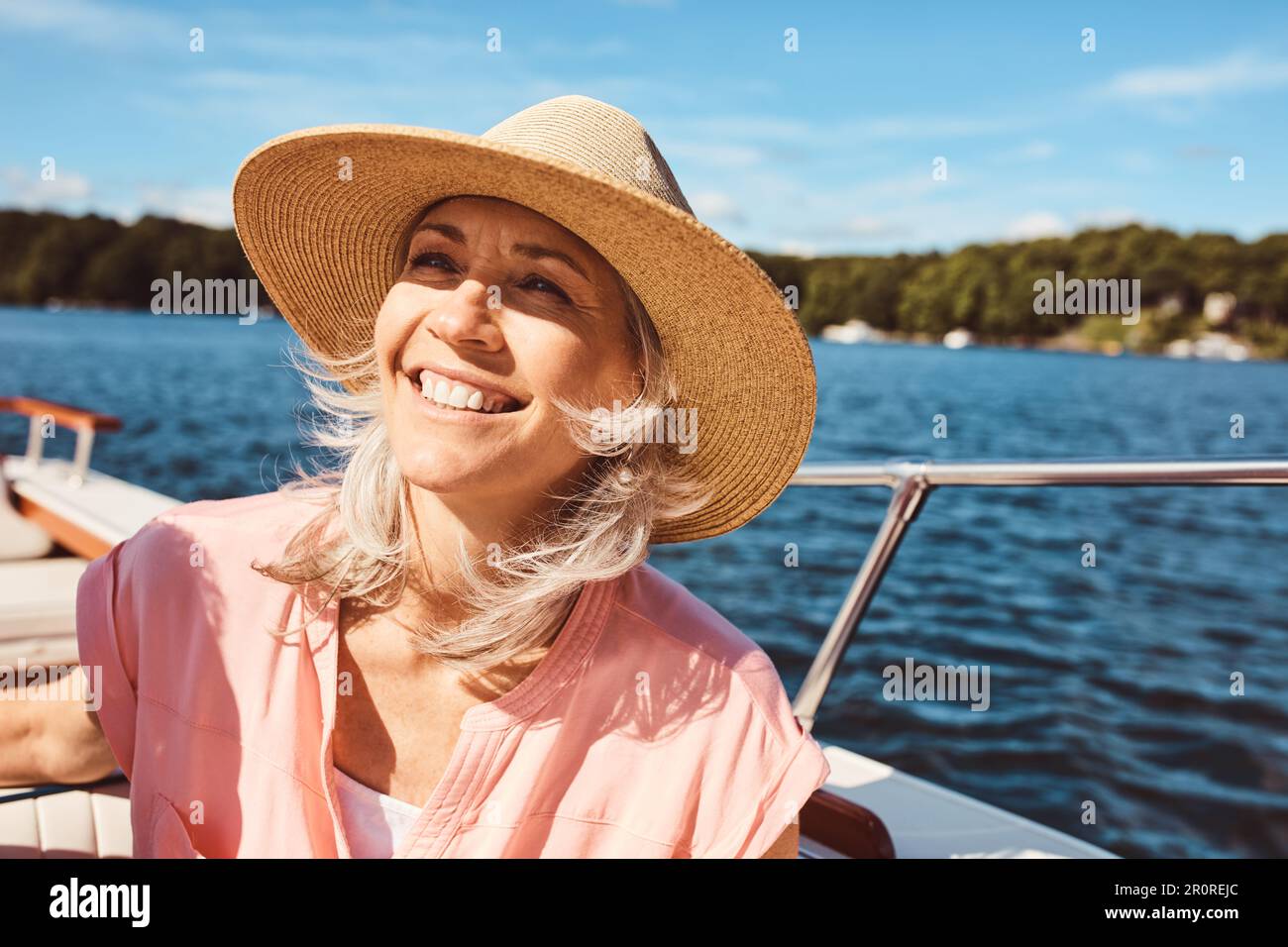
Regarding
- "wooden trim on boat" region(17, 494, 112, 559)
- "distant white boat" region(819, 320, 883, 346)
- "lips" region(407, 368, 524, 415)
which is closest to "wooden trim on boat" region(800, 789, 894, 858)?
"lips" region(407, 368, 524, 415)

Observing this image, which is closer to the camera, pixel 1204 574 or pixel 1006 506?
pixel 1204 574

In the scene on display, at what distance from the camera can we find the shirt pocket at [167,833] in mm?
1310

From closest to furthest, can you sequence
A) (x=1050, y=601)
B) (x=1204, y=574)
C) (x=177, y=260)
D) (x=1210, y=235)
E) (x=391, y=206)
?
(x=391, y=206), (x=1050, y=601), (x=1204, y=574), (x=177, y=260), (x=1210, y=235)

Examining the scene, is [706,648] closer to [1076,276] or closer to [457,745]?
[457,745]

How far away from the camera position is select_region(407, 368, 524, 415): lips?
127 centimetres

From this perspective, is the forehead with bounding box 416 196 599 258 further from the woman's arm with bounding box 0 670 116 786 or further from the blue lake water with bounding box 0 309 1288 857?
the woman's arm with bounding box 0 670 116 786

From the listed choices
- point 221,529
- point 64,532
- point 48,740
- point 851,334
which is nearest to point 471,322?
point 221,529

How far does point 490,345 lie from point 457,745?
52 centimetres

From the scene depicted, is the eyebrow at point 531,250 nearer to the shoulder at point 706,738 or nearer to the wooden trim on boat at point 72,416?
the shoulder at point 706,738
